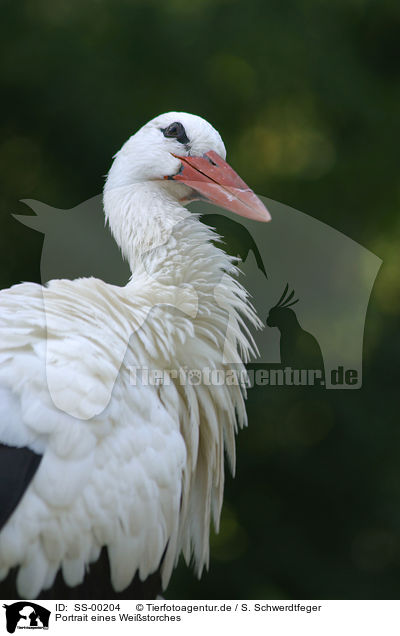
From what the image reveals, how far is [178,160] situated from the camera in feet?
5.84

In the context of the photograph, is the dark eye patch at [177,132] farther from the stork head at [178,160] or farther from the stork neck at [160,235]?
the stork neck at [160,235]

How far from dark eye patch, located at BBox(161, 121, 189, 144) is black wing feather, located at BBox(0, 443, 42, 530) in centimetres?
82

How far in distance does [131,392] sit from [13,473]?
25 centimetres

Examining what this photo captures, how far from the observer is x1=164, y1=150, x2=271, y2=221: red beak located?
1.66 meters

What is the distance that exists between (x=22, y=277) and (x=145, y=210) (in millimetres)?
1333

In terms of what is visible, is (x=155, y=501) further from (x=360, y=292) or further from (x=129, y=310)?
(x=360, y=292)
